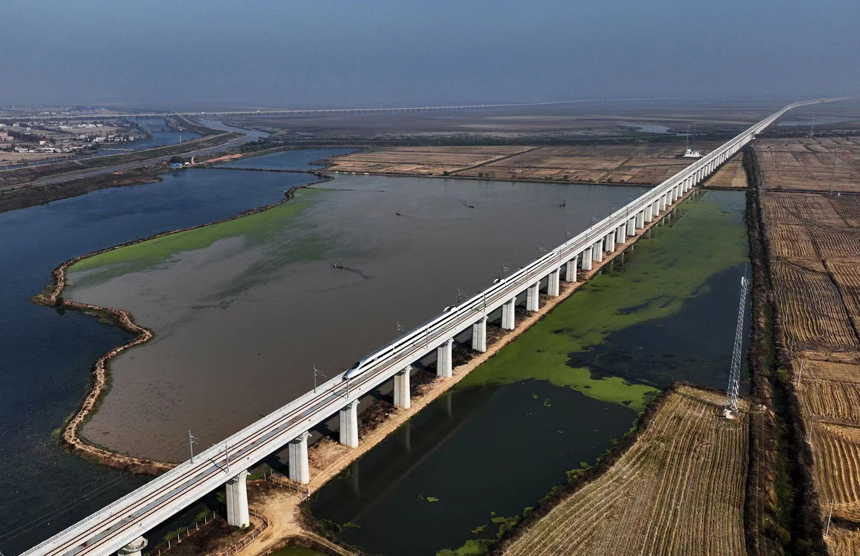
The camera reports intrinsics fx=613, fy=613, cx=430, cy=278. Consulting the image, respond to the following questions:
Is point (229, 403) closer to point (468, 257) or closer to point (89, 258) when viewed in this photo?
point (468, 257)

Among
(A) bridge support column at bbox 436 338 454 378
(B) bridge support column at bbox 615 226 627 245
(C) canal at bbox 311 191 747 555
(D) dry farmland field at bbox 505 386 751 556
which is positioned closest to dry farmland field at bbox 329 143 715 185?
(B) bridge support column at bbox 615 226 627 245

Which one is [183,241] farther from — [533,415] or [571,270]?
[533,415]

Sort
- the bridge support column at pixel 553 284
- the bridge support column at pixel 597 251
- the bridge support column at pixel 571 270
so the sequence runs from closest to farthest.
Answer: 1. the bridge support column at pixel 553 284
2. the bridge support column at pixel 571 270
3. the bridge support column at pixel 597 251

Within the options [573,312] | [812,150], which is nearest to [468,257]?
[573,312]

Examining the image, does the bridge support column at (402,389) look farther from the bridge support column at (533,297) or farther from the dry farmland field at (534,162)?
the dry farmland field at (534,162)

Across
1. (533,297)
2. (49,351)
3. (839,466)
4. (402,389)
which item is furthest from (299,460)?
(533,297)

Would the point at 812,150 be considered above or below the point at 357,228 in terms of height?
above

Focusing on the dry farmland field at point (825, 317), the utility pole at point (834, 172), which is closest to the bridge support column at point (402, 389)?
the dry farmland field at point (825, 317)
